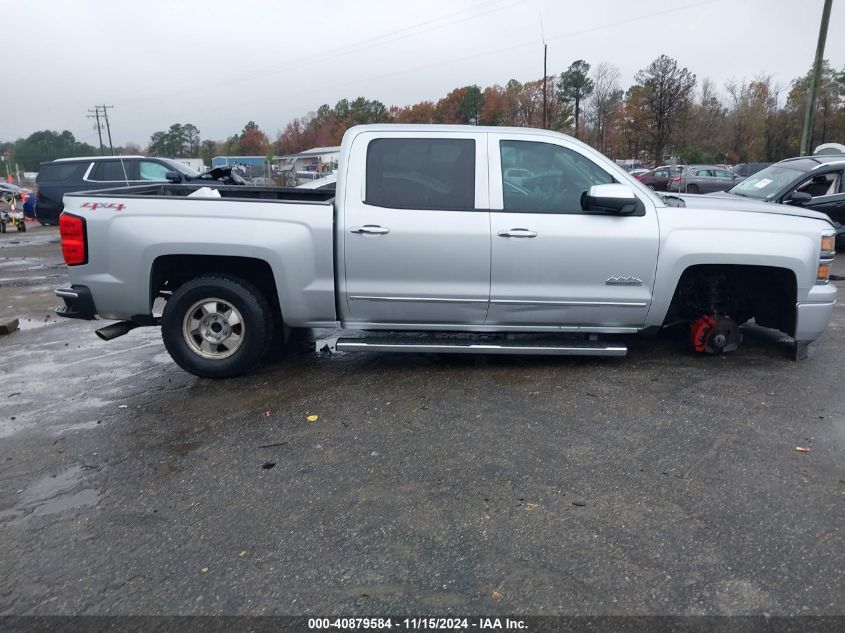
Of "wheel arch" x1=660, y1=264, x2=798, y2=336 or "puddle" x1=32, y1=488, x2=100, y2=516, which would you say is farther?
"wheel arch" x1=660, y1=264, x2=798, y2=336

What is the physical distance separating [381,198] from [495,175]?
0.88 meters

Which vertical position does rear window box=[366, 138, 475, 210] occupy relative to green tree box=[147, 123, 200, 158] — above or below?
below

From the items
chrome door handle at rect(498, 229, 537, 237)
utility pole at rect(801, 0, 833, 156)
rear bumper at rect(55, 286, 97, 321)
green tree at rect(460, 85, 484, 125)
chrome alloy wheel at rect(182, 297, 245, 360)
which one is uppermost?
green tree at rect(460, 85, 484, 125)

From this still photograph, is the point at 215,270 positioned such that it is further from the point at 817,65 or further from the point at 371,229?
the point at 817,65

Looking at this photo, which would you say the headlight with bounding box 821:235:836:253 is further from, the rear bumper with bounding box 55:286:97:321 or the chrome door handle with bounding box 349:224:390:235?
the rear bumper with bounding box 55:286:97:321

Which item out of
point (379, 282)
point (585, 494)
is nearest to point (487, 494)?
point (585, 494)

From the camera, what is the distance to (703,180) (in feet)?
86.3

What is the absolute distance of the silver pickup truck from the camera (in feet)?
15.9

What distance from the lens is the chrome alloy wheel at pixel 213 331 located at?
16.6ft

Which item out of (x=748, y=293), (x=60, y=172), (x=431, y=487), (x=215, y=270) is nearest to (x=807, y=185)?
(x=748, y=293)

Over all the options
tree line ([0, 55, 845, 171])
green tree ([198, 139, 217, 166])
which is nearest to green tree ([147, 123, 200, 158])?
green tree ([198, 139, 217, 166])

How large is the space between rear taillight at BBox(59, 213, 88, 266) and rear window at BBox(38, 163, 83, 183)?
12417 mm

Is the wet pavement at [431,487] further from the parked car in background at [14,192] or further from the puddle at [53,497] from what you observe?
the parked car in background at [14,192]

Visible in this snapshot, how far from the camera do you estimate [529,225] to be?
4871 millimetres
